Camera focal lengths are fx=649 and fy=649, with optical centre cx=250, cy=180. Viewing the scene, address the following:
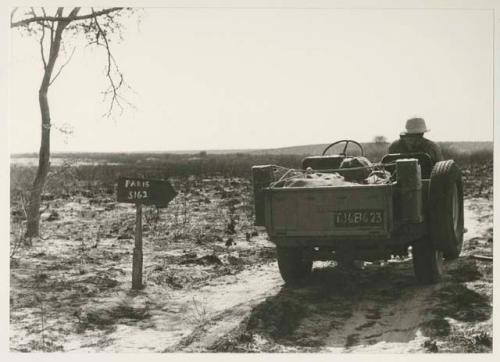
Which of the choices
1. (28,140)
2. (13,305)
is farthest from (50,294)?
(28,140)

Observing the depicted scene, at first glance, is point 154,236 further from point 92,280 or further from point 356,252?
point 356,252

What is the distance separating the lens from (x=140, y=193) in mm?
6027

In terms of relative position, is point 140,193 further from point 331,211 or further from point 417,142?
point 417,142

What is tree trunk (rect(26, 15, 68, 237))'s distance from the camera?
6.81 meters

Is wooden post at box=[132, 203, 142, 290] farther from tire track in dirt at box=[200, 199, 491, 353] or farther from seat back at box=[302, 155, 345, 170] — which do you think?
seat back at box=[302, 155, 345, 170]

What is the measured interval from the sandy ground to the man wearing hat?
1.18 m

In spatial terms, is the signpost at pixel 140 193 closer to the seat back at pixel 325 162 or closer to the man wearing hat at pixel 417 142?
the seat back at pixel 325 162

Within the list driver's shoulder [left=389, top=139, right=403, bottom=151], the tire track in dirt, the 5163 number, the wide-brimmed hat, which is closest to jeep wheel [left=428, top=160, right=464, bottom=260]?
the tire track in dirt

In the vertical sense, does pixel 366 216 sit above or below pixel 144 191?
below

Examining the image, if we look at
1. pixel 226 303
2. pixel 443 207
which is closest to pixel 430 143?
pixel 443 207

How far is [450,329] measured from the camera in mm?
5051

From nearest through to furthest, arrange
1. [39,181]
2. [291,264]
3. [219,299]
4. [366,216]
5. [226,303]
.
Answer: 1. [366,216]
2. [226,303]
3. [219,299]
4. [291,264]
5. [39,181]

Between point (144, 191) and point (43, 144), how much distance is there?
2.07m

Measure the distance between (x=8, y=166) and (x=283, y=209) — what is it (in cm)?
258
